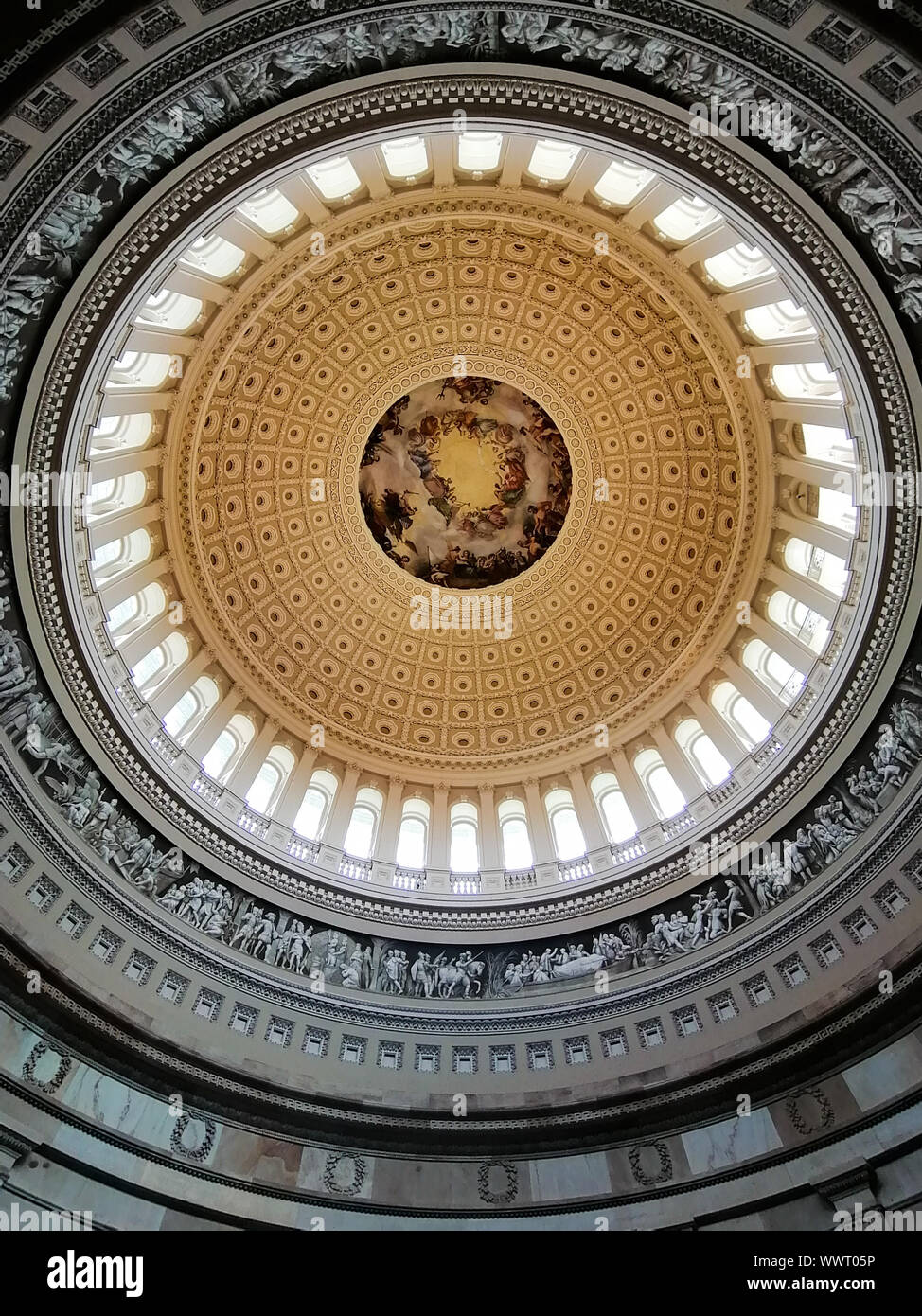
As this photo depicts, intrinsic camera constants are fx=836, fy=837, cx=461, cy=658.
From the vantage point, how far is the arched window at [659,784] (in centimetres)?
2275

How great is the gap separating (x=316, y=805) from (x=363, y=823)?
4.92 feet

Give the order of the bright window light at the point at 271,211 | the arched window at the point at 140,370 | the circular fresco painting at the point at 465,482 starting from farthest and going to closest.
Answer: the circular fresco painting at the point at 465,482, the arched window at the point at 140,370, the bright window light at the point at 271,211

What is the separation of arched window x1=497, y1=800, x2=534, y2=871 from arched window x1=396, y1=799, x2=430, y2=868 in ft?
7.54

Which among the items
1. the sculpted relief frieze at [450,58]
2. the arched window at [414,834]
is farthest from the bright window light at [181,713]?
the sculpted relief frieze at [450,58]

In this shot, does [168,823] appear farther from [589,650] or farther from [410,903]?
[589,650]

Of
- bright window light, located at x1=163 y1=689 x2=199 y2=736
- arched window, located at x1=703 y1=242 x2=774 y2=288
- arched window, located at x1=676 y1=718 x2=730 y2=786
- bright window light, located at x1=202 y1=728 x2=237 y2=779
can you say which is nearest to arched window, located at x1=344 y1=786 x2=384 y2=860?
bright window light, located at x1=202 y1=728 x2=237 y2=779

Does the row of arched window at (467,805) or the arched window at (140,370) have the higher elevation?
the arched window at (140,370)

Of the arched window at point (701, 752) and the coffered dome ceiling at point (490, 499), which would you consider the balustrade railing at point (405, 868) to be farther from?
the coffered dome ceiling at point (490, 499)

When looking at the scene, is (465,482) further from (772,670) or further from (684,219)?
(772,670)

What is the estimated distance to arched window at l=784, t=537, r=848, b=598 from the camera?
2047cm

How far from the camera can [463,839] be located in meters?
25.0

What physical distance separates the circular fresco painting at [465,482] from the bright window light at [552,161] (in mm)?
9344

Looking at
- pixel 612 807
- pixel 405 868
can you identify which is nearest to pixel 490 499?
pixel 612 807

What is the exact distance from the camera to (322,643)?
29.2 m
